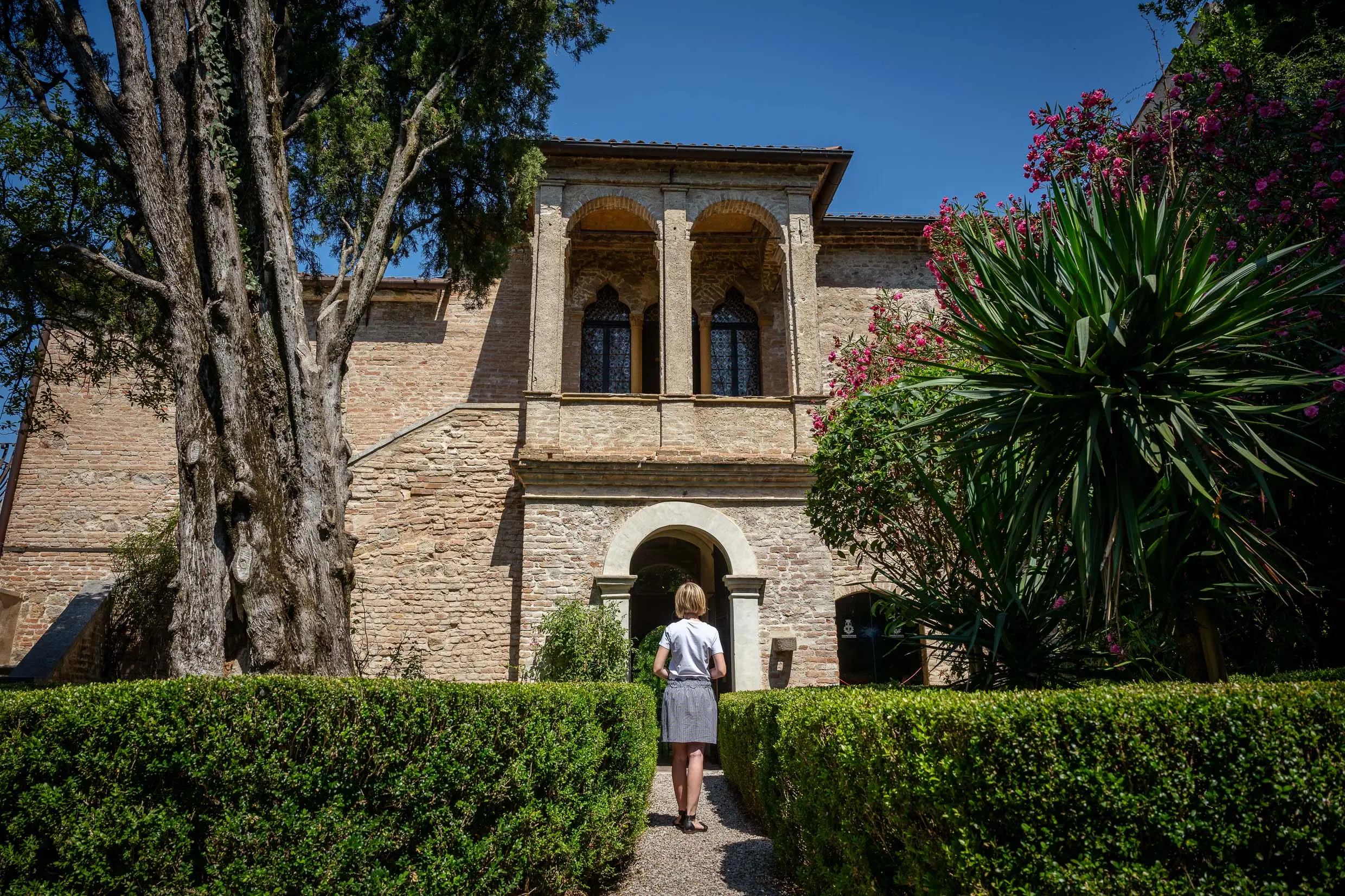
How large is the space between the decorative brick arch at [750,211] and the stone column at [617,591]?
20.8 ft

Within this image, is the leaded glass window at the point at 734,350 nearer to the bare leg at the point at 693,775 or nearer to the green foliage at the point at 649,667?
the green foliage at the point at 649,667

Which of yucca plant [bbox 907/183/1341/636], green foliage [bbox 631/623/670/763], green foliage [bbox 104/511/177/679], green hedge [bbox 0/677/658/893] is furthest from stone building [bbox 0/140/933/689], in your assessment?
green hedge [bbox 0/677/658/893]

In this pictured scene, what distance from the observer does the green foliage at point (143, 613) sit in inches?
494

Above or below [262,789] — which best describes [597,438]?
above

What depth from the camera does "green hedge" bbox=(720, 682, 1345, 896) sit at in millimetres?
2201

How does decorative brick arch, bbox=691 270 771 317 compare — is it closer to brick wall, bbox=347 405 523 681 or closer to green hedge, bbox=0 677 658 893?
brick wall, bbox=347 405 523 681

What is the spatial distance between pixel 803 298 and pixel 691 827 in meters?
9.29

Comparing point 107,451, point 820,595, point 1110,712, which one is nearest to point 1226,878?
point 1110,712

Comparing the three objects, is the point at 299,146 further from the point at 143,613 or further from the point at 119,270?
the point at 143,613

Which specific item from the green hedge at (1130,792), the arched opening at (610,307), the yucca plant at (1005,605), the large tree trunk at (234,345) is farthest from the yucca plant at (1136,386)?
the arched opening at (610,307)

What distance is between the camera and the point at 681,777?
20.2ft

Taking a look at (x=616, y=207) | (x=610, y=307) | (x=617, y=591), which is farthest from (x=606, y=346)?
(x=617, y=591)

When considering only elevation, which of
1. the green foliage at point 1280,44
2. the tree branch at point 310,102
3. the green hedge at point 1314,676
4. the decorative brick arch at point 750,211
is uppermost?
the decorative brick arch at point 750,211

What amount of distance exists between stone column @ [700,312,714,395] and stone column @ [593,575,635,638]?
515cm
